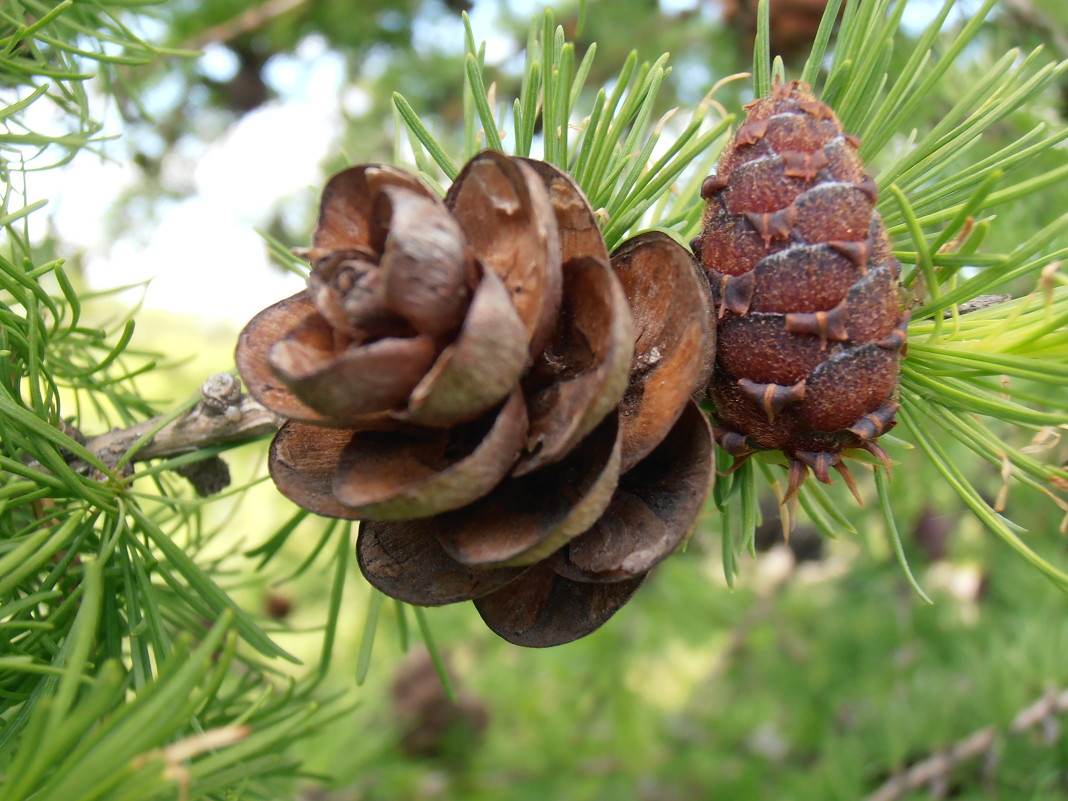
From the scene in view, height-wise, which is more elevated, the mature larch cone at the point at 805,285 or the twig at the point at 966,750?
the mature larch cone at the point at 805,285

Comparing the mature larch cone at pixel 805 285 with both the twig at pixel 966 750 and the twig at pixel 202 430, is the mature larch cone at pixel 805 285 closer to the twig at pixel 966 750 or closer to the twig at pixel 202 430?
the twig at pixel 202 430

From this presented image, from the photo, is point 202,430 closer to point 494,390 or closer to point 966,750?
point 494,390

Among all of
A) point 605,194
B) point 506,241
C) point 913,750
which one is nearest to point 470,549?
point 506,241

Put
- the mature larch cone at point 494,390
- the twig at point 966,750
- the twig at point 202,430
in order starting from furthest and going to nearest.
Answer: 1. the twig at point 966,750
2. the twig at point 202,430
3. the mature larch cone at point 494,390

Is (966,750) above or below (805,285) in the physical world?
below

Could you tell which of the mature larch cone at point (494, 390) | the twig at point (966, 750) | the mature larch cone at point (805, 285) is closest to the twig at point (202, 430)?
the mature larch cone at point (494, 390)

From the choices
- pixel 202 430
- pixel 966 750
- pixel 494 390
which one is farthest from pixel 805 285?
pixel 966 750
